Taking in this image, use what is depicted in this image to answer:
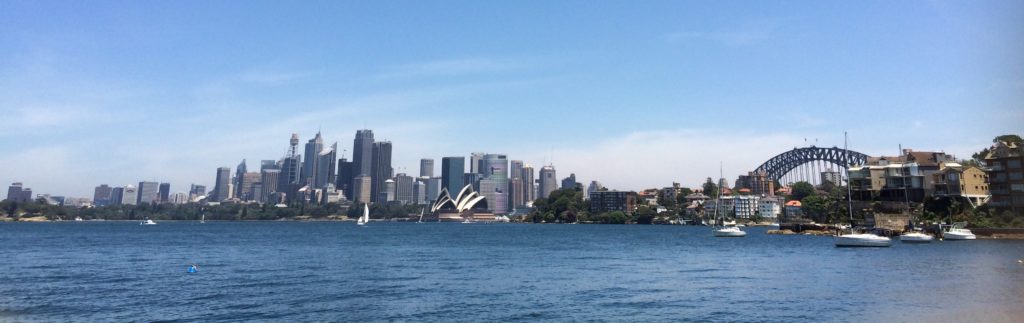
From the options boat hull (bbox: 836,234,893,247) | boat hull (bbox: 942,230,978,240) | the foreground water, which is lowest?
the foreground water

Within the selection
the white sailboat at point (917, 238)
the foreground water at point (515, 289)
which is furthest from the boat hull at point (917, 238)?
the foreground water at point (515, 289)

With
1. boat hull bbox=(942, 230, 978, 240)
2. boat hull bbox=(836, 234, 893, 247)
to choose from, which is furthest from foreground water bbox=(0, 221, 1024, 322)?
boat hull bbox=(942, 230, 978, 240)

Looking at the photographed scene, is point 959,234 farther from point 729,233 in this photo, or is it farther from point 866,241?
point 729,233

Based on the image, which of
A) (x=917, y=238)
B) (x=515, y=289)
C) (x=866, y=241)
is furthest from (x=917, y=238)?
(x=515, y=289)

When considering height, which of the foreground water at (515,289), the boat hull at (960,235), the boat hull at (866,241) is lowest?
the foreground water at (515,289)

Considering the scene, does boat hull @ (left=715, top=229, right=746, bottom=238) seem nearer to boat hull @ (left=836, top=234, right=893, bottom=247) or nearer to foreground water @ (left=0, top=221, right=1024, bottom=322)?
boat hull @ (left=836, top=234, right=893, bottom=247)

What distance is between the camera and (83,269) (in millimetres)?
40500

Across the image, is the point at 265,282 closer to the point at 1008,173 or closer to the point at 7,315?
the point at 7,315

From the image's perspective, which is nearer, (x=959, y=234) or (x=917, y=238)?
(x=917, y=238)

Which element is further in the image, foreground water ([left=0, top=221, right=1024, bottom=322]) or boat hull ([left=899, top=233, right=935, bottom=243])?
boat hull ([left=899, top=233, right=935, bottom=243])

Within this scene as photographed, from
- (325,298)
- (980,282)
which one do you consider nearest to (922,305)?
(980,282)

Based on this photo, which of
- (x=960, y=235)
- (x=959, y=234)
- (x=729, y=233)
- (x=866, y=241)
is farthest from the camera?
(x=729, y=233)

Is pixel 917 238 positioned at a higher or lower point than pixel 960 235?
lower

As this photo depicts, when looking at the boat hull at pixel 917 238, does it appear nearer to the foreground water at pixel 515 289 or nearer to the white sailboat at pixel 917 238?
the white sailboat at pixel 917 238
